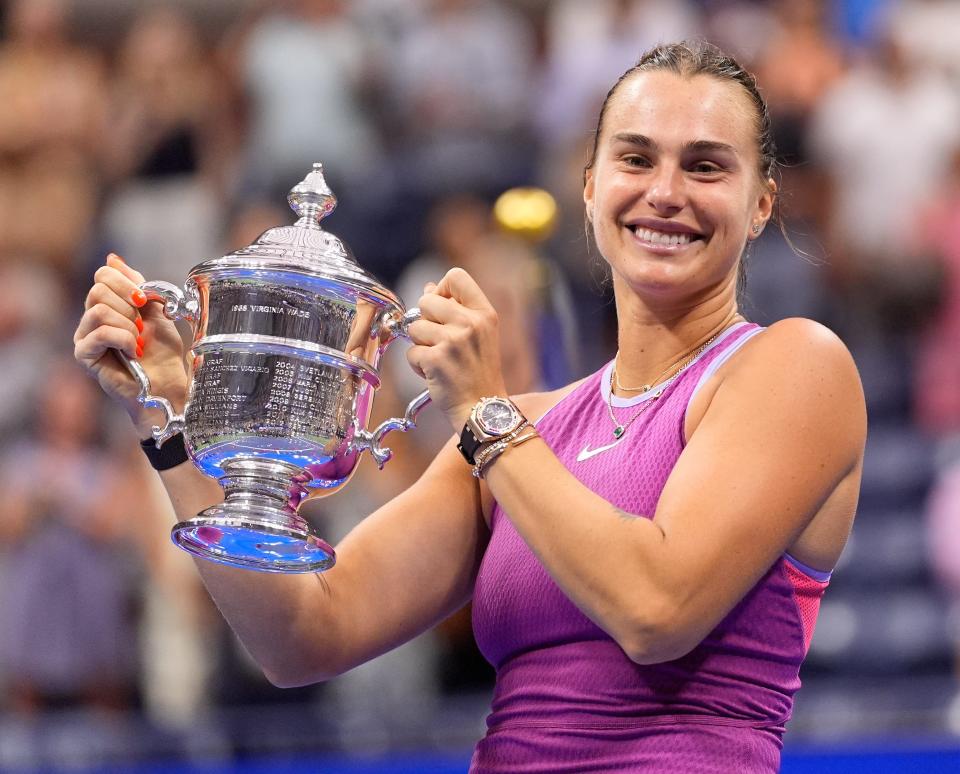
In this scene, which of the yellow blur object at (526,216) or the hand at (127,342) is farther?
the yellow blur object at (526,216)

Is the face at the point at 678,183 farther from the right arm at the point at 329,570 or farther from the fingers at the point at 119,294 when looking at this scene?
the fingers at the point at 119,294

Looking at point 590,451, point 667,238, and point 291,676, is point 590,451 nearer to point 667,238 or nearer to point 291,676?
point 667,238

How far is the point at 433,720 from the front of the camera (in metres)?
3.29

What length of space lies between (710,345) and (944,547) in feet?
8.11

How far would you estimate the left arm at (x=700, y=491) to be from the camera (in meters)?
1.47

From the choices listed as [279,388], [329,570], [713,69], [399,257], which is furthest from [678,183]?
[399,257]

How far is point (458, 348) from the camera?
155 centimetres

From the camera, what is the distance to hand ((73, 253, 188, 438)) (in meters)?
1.73

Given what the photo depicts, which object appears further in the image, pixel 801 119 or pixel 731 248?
pixel 801 119

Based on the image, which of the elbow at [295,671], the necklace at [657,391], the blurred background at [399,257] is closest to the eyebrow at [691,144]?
the necklace at [657,391]

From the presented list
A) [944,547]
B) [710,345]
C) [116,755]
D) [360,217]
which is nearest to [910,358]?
[944,547]

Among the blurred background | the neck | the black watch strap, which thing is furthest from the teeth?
the blurred background

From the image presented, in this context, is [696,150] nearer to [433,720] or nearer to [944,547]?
[433,720]

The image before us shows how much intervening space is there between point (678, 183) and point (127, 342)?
0.61 metres
